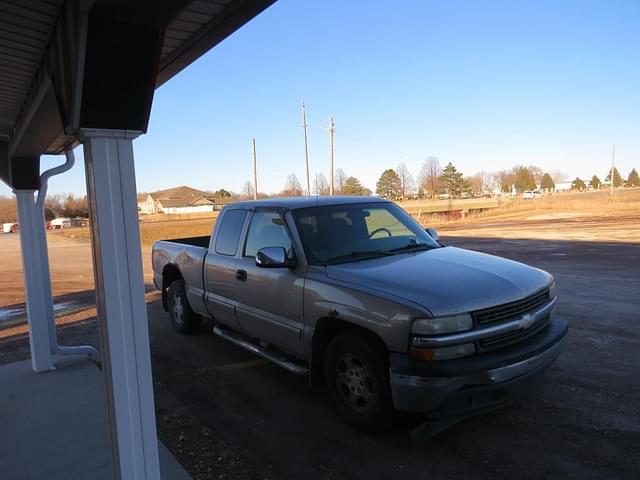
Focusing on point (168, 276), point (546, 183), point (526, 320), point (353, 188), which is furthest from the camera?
point (546, 183)

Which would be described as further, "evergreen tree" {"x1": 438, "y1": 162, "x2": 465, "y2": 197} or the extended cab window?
"evergreen tree" {"x1": 438, "y1": 162, "x2": 465, "y2": 197}

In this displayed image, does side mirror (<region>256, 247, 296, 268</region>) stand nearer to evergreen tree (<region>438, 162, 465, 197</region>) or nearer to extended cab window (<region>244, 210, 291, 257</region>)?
extended cab window (<region>244, 210, 291, 257</region>)

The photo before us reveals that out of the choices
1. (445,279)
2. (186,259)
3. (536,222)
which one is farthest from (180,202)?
(445,279)

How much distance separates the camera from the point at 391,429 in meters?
3.71

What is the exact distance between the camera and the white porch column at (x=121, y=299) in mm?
2209

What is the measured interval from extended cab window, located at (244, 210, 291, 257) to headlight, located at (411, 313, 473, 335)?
1641mm

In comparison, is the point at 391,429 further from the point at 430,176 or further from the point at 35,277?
the point at 430,176

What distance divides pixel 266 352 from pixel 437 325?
6.93 feet

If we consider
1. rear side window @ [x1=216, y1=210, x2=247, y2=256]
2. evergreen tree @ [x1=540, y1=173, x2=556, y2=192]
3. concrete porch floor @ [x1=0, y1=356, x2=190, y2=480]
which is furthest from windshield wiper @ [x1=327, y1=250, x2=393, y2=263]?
evergreen tree @ [x1=540, y1=173, x2=556, y2=192]

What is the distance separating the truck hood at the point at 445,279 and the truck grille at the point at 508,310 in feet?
0.12

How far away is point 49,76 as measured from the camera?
266 cm

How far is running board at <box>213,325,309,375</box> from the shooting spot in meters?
Answer: 4.22

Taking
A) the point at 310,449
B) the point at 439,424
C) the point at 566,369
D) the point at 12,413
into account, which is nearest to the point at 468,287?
the point at 439,424

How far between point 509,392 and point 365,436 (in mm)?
1142
